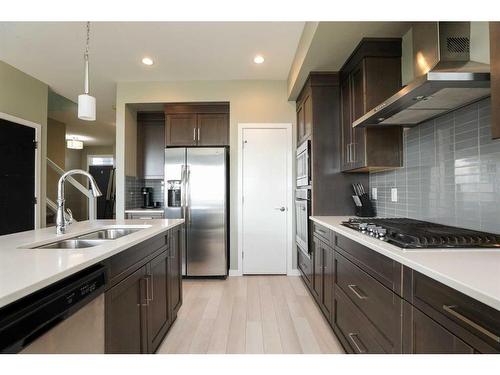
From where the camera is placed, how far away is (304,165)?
298cm

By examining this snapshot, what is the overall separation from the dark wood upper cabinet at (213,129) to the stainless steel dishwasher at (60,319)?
281 centimetres

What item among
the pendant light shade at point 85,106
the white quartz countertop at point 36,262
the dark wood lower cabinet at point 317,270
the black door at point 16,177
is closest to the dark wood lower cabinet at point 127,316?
the white quartz countertop at point 36,262

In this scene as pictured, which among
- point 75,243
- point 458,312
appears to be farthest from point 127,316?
point 458,312

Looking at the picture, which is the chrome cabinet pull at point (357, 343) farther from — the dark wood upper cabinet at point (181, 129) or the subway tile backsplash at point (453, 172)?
the dark wood upper cabinet at point (181, 129)

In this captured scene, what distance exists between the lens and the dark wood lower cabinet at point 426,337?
0.80 meters

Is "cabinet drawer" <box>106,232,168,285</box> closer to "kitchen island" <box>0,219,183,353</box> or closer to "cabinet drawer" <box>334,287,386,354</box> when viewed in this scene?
"kitchen island" <box>0,219,183,353</box>

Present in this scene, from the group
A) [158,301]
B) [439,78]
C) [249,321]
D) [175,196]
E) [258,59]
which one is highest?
[258,59]

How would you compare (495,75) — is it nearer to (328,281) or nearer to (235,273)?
(328,281)

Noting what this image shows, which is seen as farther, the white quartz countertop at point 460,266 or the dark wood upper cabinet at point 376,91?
the dark wood upper cabinet at point 376,91

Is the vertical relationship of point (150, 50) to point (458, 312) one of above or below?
above

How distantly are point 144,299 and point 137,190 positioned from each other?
2.87 m

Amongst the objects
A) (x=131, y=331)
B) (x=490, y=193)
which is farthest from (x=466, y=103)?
(x=131, y=331)

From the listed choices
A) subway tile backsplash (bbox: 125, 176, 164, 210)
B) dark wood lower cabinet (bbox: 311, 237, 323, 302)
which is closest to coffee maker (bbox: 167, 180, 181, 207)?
subway tile backsplash (bbox: 125, 176, 164, 210)
